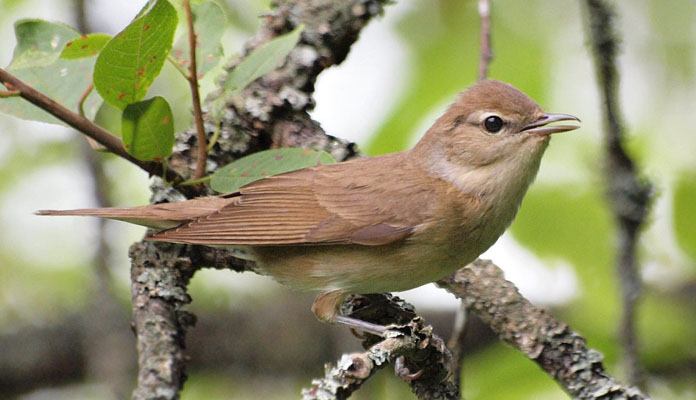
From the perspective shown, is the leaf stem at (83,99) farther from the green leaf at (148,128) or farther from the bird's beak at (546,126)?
the bird's beak at (546,126)

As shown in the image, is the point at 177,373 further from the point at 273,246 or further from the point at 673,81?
the point at 673,81

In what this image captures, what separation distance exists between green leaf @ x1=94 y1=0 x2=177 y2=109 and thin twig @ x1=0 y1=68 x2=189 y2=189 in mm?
174

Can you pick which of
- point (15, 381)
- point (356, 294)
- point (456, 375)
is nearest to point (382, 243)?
point (356, 294)

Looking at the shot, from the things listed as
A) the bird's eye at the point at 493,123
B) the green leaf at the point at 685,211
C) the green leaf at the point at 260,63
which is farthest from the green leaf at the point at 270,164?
the green leaf at the point at 685,211

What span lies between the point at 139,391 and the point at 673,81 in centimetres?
512

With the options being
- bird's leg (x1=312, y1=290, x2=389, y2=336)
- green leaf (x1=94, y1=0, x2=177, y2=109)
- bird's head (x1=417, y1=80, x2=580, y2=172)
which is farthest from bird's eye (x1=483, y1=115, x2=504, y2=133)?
green leaf (x1=94, y1=0, x2=177, y2=109)

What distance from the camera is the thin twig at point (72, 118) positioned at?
3297 mm

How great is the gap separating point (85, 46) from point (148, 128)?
1.23 ft

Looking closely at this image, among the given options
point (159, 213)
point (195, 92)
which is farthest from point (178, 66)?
point (159, 213)

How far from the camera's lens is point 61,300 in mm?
6496

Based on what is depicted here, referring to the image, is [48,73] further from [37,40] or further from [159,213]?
[159,213]

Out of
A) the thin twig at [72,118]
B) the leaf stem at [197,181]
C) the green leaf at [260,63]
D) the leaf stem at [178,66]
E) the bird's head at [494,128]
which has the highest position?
the bird's head at [494,128]

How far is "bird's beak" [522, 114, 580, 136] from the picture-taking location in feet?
13.8

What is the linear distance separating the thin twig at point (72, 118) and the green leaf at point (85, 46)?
177 mm
